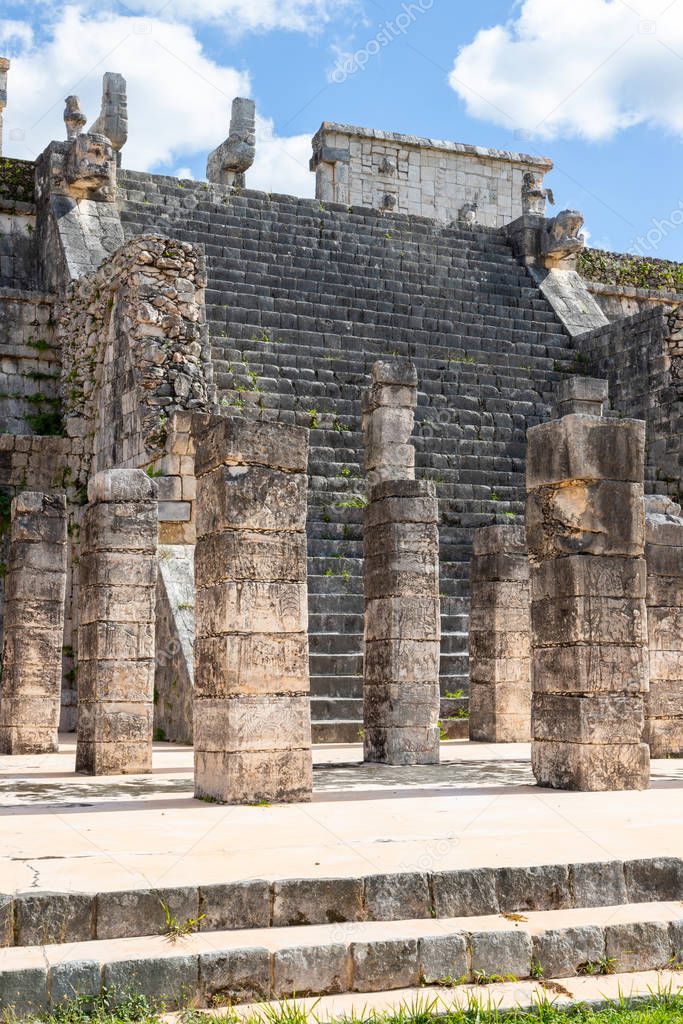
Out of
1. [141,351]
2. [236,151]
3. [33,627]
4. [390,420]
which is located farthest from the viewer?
[236,151]

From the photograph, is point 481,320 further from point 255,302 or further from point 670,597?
point 670,597

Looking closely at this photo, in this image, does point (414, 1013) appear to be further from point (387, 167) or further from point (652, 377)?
point (387, 167)

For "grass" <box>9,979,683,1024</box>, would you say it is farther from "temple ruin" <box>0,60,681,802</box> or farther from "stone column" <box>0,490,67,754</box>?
"stone column" <box>0,490,67,754</box>

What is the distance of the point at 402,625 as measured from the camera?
12.0m

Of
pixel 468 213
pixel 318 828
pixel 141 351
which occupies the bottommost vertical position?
pixel 318 828

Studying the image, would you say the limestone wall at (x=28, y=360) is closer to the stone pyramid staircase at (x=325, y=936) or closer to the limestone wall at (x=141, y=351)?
the limestone wall at (x=141, y=351)

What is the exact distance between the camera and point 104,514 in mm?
11047

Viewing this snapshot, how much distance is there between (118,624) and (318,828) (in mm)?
4262

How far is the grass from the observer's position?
4695 mm

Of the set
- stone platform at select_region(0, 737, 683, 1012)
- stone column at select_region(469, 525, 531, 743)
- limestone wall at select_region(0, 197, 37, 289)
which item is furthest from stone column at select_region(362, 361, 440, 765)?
limestone wall at select_region(0, 197, 37, 289)

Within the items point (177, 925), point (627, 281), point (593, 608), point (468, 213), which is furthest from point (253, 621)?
point (468, 213)

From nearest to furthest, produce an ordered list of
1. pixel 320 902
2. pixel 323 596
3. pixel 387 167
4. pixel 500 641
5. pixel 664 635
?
pixel 320 902 < pixel 664 635 < pixel 500 641 < pixel 323 596 < pixel 387 167

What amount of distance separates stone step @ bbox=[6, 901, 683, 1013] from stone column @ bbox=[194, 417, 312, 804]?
9.96 feet

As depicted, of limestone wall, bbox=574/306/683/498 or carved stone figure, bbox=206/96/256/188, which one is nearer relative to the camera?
limestone wall, bbox=574/306/683/498
